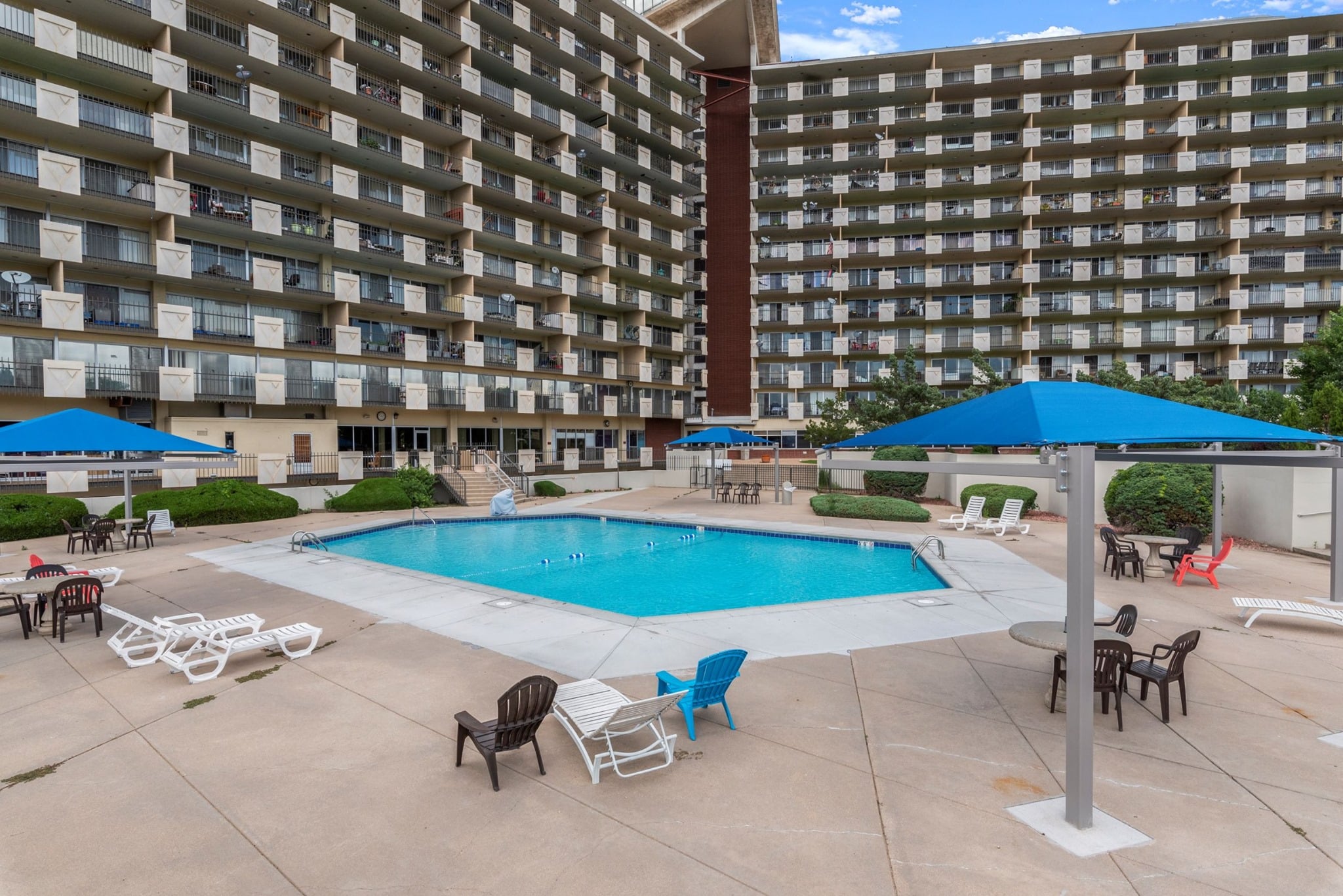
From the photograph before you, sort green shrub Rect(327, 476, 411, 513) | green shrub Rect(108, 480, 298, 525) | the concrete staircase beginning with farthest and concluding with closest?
the concrete staircase < green shrub Rect(327, 476, 411, 513) < green shrub Rect(108, 480, 298, 525)

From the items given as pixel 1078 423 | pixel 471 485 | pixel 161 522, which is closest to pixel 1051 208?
pixel 471 485

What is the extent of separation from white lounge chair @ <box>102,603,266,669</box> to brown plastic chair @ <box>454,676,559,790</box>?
4.90m

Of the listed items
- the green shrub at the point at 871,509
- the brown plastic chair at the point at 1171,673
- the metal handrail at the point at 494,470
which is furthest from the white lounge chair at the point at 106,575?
the green shrub at the point at 871,509

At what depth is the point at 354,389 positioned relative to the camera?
27.9m

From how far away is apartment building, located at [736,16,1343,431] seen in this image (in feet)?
130

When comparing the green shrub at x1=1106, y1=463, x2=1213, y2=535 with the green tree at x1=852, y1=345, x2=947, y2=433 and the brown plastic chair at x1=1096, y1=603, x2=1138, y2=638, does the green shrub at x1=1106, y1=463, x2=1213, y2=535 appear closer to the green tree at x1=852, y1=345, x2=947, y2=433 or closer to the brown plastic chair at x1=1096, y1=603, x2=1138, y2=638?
the brown plastic chair at x1=1096, y1=603, x2=1138, y2=638

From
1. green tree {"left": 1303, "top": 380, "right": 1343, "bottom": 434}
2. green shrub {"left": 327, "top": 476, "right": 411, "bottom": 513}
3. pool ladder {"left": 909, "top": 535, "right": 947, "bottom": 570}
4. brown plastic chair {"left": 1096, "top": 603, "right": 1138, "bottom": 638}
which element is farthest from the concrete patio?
green shrub {"left": 327, "top": 476, "right": 411, "bottom": 513}

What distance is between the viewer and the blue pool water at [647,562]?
1288 centimetres

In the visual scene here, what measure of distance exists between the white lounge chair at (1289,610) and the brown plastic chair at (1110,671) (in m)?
4.90

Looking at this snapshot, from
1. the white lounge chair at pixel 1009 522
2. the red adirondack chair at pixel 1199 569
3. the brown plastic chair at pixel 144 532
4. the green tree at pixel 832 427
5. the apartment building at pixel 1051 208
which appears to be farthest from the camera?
the apartment building at pixel 1051 208

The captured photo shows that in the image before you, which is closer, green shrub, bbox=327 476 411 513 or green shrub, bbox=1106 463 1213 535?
green shrub, bbox=1106 463 1213 535

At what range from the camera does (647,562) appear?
1647 cm

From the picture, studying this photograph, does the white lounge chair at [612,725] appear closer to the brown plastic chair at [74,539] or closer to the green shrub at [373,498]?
the brown plastic chair at [74,539]

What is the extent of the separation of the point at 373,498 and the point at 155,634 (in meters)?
17.0
